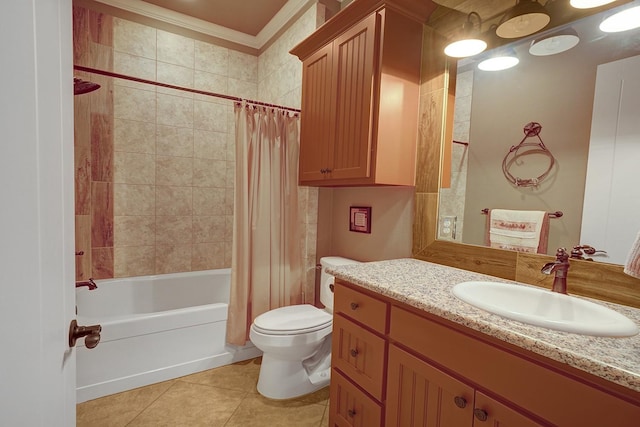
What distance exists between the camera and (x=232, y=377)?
2.00 meters

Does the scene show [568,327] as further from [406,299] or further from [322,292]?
[322,292]

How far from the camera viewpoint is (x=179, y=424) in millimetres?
1569

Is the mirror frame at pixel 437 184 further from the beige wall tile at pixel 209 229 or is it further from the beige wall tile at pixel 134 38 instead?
the beige wall tile at pixel 134 38

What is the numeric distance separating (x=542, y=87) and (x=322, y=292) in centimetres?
165

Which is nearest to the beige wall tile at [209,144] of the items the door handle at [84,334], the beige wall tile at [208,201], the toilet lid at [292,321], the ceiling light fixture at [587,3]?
the beige wall tile at [208,201]

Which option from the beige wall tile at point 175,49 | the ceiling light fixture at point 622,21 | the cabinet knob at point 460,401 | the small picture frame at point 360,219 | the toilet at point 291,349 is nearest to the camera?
the cabinet knob at point 460,401

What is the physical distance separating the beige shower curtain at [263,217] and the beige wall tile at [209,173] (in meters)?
0.94

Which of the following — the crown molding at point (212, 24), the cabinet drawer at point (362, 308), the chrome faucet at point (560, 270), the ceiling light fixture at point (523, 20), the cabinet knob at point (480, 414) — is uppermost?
the crown molding at point (212, 24)

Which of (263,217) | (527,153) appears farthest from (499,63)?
(263,217)

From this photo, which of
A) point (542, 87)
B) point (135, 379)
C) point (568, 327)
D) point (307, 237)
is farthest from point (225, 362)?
point (542, 87)

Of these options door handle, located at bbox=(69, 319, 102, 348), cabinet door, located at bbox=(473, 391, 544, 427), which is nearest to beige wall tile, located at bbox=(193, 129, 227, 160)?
door handle, located at bbox=(69, 319, 102, 348)

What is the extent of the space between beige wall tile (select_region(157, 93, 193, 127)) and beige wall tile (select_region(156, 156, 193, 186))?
324 mm

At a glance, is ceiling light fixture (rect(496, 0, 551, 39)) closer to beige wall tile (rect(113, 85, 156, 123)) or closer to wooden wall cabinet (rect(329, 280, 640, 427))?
wooden wall cabinet (rect(329, 280, 640, 427))

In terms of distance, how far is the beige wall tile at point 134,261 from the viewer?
98.3 inches
